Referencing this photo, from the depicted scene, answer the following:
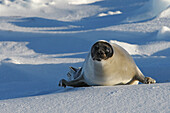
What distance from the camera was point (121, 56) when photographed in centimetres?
245

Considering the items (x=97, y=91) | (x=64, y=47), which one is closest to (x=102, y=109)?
(x=97, y=91)

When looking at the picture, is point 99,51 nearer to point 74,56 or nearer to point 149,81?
point 149,81

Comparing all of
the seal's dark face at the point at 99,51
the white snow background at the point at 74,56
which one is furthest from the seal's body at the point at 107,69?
the white snow background at the point at 74,56

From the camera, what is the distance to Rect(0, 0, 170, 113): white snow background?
5.99 ft

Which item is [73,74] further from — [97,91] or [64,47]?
[64,47]

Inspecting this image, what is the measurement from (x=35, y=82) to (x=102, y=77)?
1576mm

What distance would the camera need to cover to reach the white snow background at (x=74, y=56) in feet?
5.99

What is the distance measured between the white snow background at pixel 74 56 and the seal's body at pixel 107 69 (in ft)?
0.54

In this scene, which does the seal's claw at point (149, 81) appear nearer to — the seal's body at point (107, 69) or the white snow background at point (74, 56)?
the seal's body at point (107, 69)

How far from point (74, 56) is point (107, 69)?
2609mm

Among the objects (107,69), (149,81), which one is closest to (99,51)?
(107,69)

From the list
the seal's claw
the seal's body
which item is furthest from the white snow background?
the seal's claw

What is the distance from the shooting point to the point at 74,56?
15.9ft

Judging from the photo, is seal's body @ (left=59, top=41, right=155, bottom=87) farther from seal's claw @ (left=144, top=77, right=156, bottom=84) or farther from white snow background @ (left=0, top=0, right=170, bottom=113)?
white snow background @ (left=0, top=0, right=170, bottom=113)
